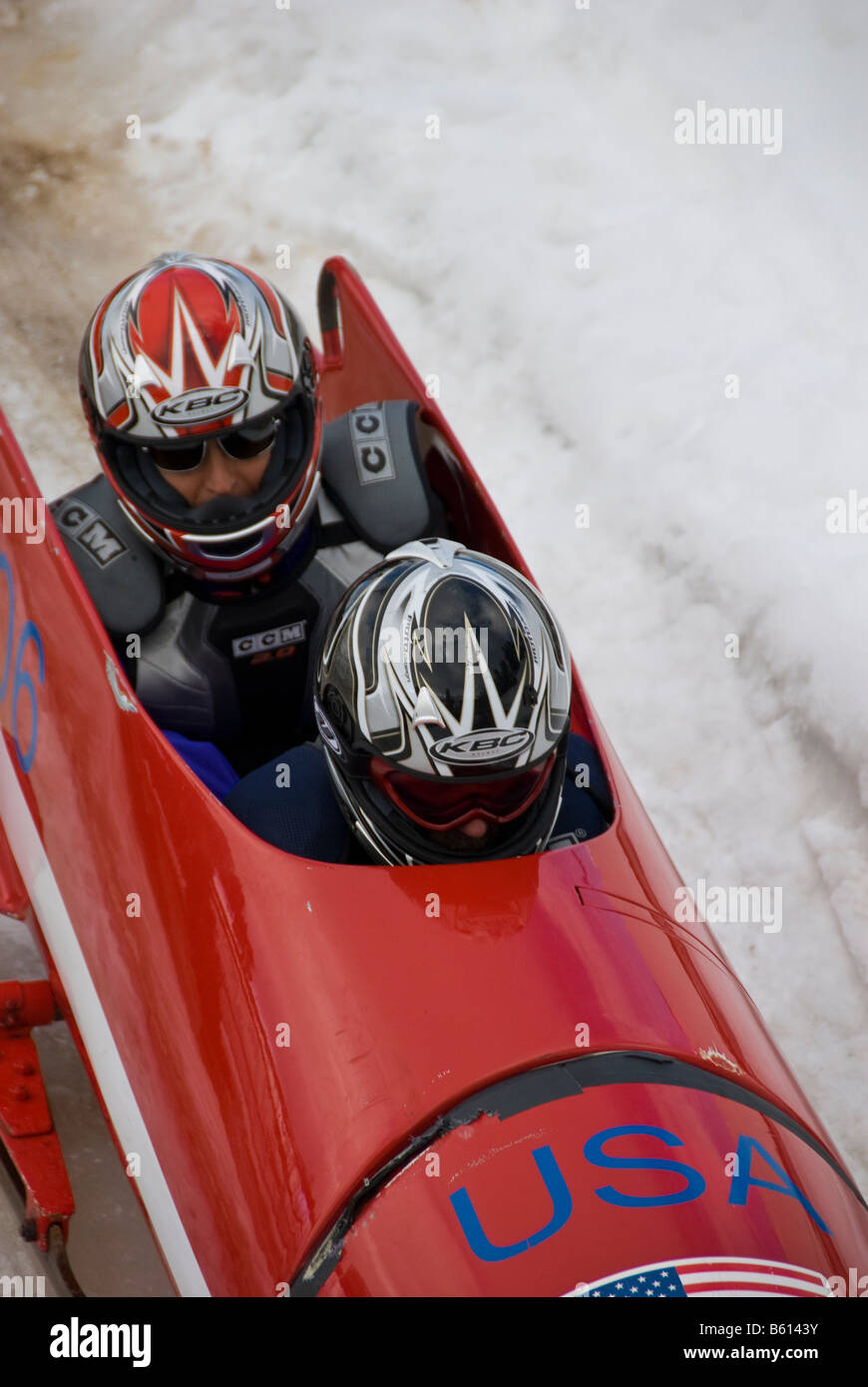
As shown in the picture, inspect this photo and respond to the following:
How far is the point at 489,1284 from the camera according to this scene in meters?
1.81

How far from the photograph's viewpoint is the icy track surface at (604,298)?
145 inches

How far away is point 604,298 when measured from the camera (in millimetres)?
5125

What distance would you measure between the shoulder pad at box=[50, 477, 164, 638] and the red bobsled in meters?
0.35

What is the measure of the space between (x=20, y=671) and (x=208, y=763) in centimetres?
50

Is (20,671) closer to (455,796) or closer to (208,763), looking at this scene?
(208,763)

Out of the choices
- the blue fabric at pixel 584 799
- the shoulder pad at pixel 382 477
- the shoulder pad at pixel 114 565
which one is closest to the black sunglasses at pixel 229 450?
the shoulder pad at pixel 114 565

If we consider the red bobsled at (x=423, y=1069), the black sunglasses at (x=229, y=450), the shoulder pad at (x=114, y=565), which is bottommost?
the red bobsled at (x=423, y=1069)

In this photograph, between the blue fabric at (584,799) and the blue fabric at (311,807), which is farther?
the blue fabric at (584,799)

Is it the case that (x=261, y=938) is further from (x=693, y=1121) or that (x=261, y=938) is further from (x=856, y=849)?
(x=856, y=849)

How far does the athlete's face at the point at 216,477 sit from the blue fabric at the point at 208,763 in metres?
0.52

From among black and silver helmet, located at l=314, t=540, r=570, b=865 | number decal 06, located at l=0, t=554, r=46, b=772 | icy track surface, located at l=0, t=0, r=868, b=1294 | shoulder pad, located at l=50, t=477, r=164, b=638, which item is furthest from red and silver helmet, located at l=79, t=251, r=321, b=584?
icy track surface, located at l=0, t=0, r=868, b=1294

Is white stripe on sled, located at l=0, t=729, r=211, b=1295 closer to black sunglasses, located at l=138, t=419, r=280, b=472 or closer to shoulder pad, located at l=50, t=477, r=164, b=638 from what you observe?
shoulder pad, located at l=50, t=477, r=164, b=638

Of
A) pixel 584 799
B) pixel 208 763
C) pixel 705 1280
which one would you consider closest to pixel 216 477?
pixel 208 763

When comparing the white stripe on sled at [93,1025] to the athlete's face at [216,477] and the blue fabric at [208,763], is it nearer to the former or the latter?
the blue fabric at [208,763]
